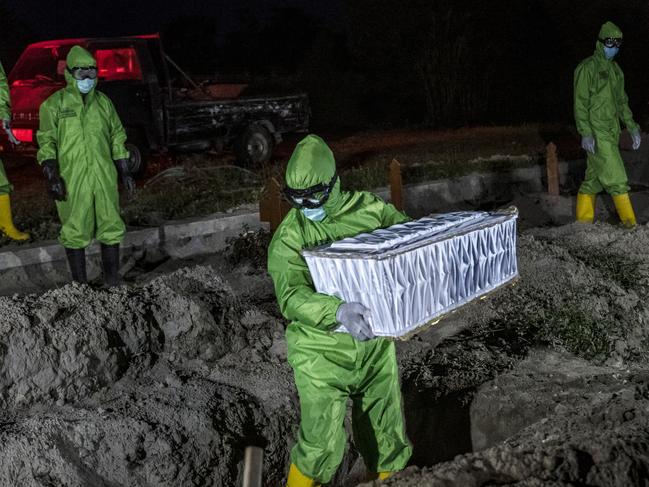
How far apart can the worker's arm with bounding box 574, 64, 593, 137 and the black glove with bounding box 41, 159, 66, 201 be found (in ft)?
15.9

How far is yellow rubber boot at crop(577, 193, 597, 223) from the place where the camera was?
32.0 ft

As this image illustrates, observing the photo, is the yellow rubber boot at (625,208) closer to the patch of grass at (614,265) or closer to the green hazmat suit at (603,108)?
the green hazmat suit at (603,108)

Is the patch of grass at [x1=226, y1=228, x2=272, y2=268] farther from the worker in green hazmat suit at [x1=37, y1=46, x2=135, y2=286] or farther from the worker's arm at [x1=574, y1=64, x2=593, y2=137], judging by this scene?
the worker's arm at [x1=574, y1=64, x2=593, y2=137]

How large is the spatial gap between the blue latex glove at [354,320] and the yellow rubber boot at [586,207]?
21.1 feet

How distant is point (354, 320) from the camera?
379 cm

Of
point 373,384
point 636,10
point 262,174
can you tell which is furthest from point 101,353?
point 636,10

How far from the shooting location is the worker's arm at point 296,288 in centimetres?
387

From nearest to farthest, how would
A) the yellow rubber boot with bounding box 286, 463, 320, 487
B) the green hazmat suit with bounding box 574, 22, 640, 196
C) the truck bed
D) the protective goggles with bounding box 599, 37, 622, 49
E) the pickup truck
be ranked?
the yellow rubber boot with bounding box 286, 463, 320, 487, the protective goggles with bounding box 599, 37, 622, 49, the green hazmat suit with bounding box 574, 22, 640, 196, the pickup truck, the truck bed

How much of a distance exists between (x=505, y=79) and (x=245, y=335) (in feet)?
64.1

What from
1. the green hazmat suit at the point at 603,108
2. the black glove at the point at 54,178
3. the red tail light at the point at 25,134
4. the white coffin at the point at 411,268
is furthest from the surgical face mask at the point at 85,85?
the red tail light at the point at 25,134

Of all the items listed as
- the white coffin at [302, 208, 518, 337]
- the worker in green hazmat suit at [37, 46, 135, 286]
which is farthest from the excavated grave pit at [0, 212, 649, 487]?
the worker in green hazmat suit at [37, 46, 135, 286]

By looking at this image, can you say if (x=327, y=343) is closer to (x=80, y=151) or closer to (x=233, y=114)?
(x=80, y=151)

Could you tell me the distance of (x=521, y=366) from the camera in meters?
6.16

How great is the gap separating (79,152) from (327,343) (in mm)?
3672
